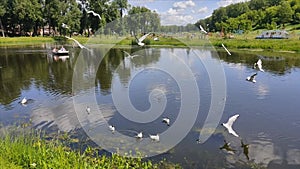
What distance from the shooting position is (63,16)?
74688 mm

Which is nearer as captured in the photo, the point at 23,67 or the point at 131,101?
the point at 131,101

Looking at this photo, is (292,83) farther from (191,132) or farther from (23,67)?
(23,67)

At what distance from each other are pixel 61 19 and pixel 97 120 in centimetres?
6652

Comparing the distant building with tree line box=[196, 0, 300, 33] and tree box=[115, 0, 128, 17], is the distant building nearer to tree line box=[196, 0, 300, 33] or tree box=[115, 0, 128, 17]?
tree line box=[196, 0, 300, 33]

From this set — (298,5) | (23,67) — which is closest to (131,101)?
(23,67)

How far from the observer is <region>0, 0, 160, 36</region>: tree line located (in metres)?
71.2

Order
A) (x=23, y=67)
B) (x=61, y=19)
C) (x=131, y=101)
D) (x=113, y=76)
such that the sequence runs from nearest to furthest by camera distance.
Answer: (x=131, y=101) < (x=113, y=76) < (x=23, y=67) < (x=61, y=19)

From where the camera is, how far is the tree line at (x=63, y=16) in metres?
71.2

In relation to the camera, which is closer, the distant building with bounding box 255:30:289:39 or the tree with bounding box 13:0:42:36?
the distant building with bounding box 255:30:289:39

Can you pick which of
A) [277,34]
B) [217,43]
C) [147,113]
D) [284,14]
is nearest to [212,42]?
[217,43]

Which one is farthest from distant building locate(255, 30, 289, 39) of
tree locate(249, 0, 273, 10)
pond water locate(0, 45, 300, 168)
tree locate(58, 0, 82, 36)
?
tree locate(249, 0, 273, 10)

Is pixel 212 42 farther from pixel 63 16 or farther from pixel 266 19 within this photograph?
pixel 266 19

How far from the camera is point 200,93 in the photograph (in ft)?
58.6

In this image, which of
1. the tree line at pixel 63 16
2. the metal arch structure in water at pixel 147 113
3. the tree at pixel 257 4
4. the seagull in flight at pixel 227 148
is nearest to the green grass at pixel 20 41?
the tree line at pixel 63 16
